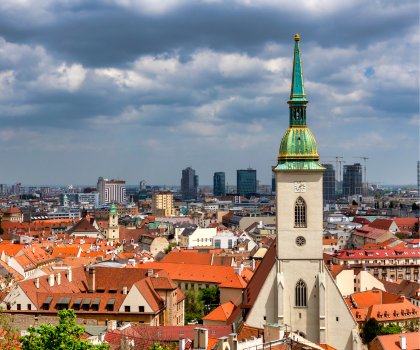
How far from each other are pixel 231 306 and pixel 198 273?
2651 cm

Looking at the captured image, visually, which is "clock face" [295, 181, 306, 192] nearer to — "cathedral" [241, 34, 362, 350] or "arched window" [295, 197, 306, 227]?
"cathedral" [241, 34, 362, 350]

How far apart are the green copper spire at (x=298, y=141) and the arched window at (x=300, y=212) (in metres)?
3.13

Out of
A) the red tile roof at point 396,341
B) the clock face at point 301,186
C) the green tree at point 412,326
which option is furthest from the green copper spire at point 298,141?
the green tree at point 412,326

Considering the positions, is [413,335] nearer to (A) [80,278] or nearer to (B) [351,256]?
(A) [80,278]

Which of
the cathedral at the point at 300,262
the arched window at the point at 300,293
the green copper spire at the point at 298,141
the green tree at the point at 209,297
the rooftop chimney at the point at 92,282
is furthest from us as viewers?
the green tree at the point at 209,297

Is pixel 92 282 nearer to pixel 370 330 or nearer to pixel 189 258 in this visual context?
pixel 370 330

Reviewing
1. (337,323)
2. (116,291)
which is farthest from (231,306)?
(337,323)

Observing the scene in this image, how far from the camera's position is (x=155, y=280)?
228 ft

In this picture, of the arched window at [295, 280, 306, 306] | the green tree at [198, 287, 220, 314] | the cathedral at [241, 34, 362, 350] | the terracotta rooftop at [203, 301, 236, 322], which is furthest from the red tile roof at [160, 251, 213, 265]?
the arched window at [295, 280, 306, 306]

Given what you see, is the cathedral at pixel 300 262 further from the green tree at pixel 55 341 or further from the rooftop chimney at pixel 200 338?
the green tree at pixel 55 341

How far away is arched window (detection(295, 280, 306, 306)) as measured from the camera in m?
50.1

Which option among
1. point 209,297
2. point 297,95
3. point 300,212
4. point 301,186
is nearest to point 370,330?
point 209,297

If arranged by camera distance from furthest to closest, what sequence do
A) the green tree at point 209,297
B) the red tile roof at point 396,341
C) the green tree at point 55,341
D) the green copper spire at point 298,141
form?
the green tree at point 209,297 → the red tile roof at point 396,341 → the green copper spire at point 298,141 → the green tree at point 55,341

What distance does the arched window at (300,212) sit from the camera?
50.8 metres
